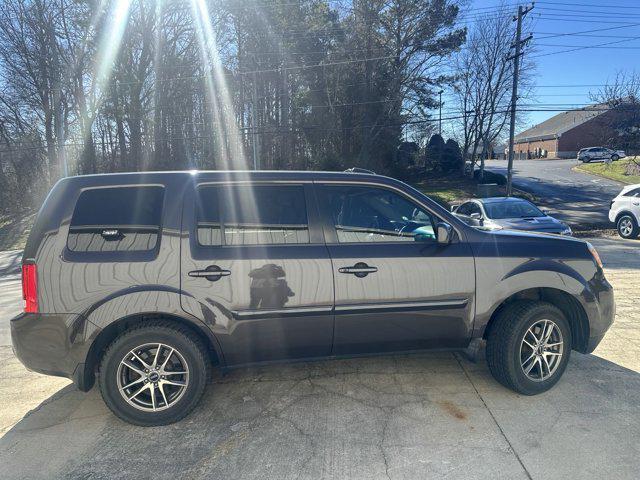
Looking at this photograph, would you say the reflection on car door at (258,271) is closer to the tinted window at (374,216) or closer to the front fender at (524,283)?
the tinted window at (374,216)

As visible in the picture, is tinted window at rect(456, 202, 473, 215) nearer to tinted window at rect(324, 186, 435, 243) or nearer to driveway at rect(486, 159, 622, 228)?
driveway at rect(486, 159, 622, 228)

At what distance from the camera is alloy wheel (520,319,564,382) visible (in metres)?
3.32

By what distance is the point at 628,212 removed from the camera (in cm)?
1194

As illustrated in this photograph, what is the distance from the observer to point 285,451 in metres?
2.70

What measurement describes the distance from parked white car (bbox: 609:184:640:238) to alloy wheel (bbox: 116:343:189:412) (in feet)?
44.6

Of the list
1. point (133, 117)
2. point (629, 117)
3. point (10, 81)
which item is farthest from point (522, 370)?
point (10, 81)

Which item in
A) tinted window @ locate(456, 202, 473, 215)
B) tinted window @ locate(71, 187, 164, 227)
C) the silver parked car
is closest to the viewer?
tinted window @ locate(71, 187, 164, 227)

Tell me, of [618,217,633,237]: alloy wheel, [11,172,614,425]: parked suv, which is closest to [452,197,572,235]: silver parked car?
[618,217,633,237]: alloy wheel

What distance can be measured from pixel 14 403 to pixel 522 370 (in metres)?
4.35

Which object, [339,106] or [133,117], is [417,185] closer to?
[339,106]

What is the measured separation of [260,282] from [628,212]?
1324 centimetres

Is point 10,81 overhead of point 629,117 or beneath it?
overhead

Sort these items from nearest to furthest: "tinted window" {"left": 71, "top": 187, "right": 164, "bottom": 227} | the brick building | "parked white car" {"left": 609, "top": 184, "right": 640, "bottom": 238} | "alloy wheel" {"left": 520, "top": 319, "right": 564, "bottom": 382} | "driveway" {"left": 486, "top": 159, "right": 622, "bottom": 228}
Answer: "tinted window" {"left": 71, "top": 187, "right": 164, "bottom": 227}, "alloy wheel" {"left": 520, "top": 319, "right": 564, "bottom": 382}, "parked white car" {"left": 609, "top": 184, "right": 640, "bottom": 238}, "driveway" {"left": 486, "top": 159, "right": 622, "bottom": 228}, the brick building

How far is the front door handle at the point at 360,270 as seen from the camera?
3027 millimetres
